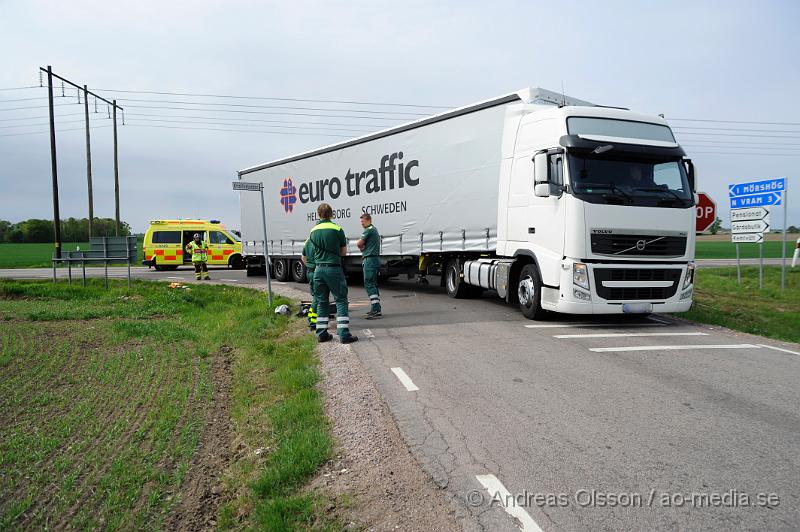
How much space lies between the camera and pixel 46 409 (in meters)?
5.80

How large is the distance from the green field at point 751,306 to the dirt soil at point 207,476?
8407 mm

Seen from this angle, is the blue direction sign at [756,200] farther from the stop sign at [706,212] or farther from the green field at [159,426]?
the green field at [159,426]

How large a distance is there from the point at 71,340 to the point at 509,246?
→ 7.60 meters

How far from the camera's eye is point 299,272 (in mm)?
18328

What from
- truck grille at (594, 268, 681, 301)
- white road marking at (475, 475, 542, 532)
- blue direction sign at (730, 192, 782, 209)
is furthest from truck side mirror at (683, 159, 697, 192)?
blue direction sign at (730, 192, 782, 209)

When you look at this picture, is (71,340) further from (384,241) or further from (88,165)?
(88,165)

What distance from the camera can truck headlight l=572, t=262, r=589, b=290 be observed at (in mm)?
8602

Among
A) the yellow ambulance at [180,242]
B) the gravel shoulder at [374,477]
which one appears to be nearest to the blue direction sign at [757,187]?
the gravel shoulder at [374,477]

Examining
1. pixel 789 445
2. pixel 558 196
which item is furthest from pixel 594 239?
pixel 789 445

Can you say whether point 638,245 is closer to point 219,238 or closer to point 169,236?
point 219,238

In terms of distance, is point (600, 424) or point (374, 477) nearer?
point (374, 477)

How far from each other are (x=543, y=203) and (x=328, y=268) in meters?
3.73

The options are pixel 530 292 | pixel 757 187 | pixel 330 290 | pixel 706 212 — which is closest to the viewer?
pixel 330 290

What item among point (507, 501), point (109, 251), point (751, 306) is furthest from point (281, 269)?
point (507, 501)
